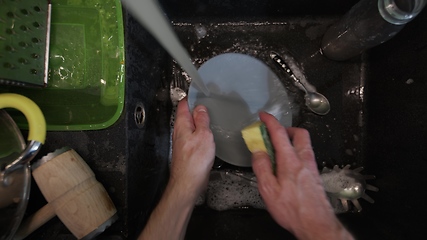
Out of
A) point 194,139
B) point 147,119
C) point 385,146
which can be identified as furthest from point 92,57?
point 385,146

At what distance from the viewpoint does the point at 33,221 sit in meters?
0.65

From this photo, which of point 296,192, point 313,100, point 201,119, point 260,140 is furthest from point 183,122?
point 313,100

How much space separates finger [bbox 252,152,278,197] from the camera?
62 centimetres

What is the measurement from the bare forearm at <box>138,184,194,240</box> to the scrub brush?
1.28 ft

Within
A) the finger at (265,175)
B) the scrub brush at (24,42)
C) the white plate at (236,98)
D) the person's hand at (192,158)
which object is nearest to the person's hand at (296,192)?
the finger at (265,175)

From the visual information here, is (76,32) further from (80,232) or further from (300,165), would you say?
(300,165)

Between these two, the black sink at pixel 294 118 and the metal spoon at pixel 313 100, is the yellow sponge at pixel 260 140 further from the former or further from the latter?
the metal spoon at pixel 313 100

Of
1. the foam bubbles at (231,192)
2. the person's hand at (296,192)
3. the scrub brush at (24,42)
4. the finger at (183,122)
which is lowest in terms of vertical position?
the foam bubbles at (231,192)

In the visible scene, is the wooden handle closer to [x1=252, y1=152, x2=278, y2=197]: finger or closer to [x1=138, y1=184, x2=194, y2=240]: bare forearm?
[x1=138, y1=184, x2=194, y2=240]: bare forearm

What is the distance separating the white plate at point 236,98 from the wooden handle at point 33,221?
42cm

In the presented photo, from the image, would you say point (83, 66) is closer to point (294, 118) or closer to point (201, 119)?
point (201, 119)

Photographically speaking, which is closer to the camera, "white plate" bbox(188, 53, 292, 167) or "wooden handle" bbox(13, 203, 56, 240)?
"wooden handle" bbox(13, 203, 56, 240)

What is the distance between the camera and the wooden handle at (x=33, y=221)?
0.64m

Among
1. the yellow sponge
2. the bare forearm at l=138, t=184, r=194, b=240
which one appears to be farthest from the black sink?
the yellow sponge
